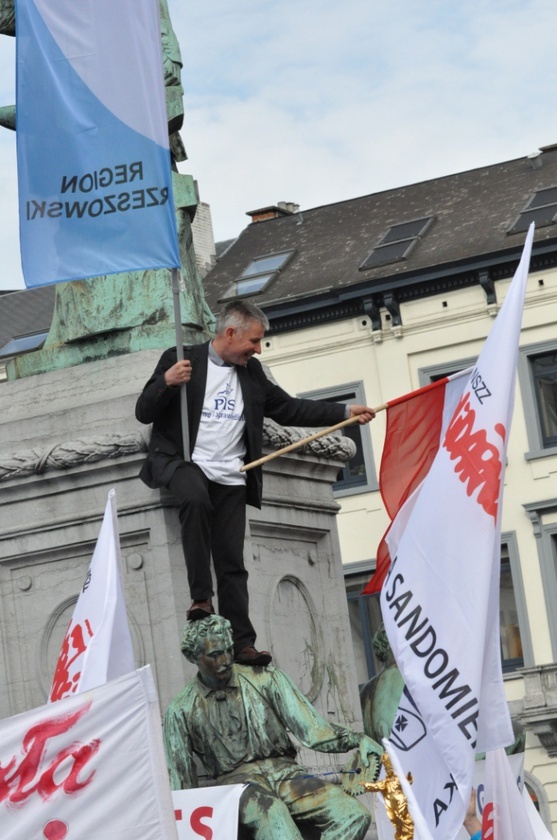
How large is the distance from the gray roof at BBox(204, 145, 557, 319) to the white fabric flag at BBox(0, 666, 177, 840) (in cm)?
2713

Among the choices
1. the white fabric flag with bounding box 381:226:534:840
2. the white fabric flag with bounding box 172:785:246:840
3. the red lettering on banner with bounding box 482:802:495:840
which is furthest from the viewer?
the red lettering on banner with bounding box 482:802:495:840

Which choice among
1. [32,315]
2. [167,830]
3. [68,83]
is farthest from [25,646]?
[32,315]

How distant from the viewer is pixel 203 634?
851 centimetres

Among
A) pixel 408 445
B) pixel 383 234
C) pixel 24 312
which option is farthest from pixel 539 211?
pixel 408 445

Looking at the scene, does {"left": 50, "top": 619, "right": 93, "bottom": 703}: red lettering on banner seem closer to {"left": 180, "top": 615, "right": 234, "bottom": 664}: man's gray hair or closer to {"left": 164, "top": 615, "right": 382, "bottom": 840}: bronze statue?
{"left": 164, "top": 615, "right": 382, "bottom": 840}: bronze statue

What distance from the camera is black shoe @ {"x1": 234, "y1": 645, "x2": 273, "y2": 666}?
8898 millimetres

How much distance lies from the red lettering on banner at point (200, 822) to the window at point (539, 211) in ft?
84.8

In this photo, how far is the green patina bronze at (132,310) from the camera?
10531mm

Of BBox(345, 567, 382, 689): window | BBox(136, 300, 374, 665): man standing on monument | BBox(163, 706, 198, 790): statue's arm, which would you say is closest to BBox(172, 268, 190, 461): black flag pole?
BBox(136, 300, 374, 665): man standing on monument

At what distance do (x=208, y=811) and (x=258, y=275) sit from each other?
2922cm

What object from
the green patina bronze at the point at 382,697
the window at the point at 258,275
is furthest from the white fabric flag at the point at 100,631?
the window at the point at 258,275

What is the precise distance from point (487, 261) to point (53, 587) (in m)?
24.2

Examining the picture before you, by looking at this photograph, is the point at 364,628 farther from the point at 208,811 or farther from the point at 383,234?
the point at 208,811

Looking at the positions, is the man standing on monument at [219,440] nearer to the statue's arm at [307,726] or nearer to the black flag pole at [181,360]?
the black flag pole at [181,360]
